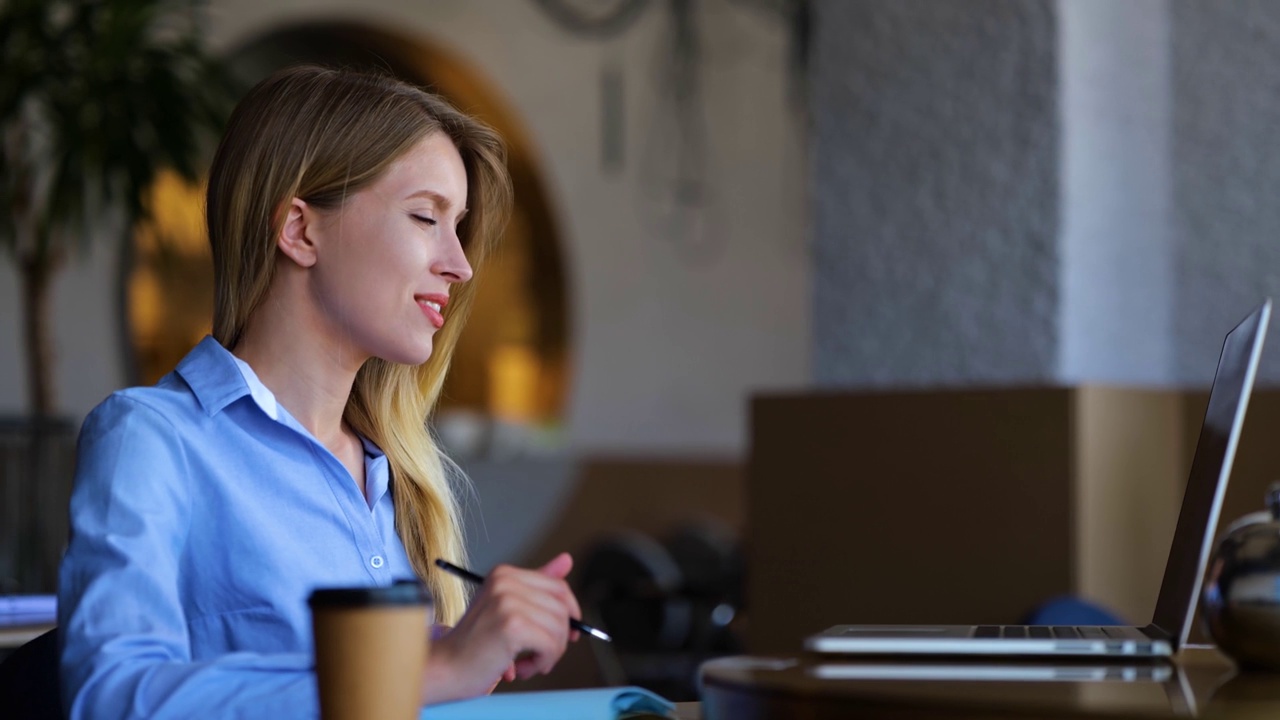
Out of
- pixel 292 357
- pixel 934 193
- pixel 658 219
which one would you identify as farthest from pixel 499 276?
pixel 292 357

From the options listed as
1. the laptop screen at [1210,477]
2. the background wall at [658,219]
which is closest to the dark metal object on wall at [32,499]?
the background wall at [658,219]

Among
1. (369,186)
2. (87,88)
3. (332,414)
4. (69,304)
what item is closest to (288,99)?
(369,186)

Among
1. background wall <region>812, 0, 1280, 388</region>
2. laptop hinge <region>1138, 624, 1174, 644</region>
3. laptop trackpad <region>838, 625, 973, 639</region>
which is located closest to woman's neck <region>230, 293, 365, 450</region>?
laptop trackpad <region>838, 625, 973, 639</region>

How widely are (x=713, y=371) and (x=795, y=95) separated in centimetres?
140

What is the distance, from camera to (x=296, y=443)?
3.51 ft

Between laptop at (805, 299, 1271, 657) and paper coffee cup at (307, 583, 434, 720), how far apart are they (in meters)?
0.26

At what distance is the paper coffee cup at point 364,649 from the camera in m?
0.64

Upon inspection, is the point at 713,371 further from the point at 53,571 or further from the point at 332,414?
the point at 332,414

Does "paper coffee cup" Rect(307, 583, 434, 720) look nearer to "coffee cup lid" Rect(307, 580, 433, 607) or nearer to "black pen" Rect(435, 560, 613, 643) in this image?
"coffee cup lid" Rect(307, 580, 433, 607)

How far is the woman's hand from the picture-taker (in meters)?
0.76

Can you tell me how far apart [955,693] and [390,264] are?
0.58 meters

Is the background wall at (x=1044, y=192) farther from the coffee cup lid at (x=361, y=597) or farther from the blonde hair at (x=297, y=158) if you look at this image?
the coffee cup lid at (x=361, y=597)

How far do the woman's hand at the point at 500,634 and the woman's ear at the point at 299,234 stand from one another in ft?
1.34

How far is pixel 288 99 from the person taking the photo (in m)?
1.10
